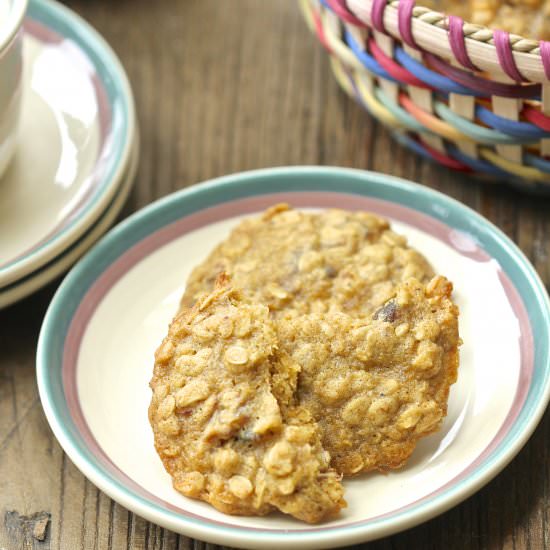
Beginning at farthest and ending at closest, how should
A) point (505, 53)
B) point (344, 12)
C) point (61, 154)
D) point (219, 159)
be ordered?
point (219, 159) < point (61, 154) < point (344, 12) < point (505, 53)

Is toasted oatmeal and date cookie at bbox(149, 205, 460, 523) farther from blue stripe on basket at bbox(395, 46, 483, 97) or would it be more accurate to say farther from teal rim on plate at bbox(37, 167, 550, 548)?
blue stripe on basket at bbox(395, 46, 483, 97)

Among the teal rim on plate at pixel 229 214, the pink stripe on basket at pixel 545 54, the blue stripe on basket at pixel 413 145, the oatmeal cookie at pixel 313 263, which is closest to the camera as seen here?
the teal rim on plate at pixel 229 214

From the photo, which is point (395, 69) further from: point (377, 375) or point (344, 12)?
point (377, 375)

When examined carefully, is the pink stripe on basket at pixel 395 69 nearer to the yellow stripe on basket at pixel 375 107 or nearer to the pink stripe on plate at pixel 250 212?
the yellow stripe on basket at pixel 375 107

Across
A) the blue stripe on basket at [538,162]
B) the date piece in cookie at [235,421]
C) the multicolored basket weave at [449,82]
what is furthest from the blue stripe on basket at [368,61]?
the date piece in cookie at [235,421]

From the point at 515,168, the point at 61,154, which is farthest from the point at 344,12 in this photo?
the point at 61,154
